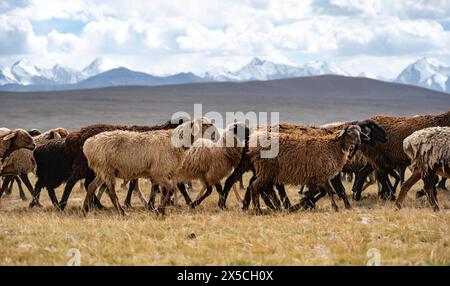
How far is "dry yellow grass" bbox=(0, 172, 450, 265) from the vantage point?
7426mm

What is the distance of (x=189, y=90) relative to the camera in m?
140

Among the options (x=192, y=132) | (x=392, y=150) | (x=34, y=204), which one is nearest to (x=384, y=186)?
(x=392, y=150)

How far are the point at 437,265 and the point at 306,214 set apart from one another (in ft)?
13.0

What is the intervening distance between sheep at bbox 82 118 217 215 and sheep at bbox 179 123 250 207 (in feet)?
3.49

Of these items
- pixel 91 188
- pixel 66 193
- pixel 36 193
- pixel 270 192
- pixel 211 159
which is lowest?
pixel 36 193

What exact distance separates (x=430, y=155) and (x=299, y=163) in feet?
7.91

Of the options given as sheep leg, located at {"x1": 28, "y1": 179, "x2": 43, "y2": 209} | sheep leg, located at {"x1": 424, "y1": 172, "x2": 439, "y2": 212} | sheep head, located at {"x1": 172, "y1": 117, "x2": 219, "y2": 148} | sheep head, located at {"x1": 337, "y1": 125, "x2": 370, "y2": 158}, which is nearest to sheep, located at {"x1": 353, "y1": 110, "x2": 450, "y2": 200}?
sheep head, located at {"x1": 337, "y1": 125, "x2": 370, "y2": 158}

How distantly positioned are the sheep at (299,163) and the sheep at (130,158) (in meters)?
1.55

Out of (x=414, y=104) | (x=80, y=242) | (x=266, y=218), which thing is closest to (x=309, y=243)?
(x=266, y=218)

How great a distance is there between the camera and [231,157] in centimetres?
1251

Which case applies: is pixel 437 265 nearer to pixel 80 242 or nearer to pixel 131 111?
pixel 80 242

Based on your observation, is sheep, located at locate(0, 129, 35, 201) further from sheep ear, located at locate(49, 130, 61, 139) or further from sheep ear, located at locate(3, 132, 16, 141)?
sheep ear, located at locate(49, 130, 61, 139)

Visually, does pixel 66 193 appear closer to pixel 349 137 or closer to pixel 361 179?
pixel 349 137

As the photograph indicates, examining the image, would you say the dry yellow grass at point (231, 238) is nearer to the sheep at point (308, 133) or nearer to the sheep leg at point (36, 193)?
the sheep at point (308, 133)
